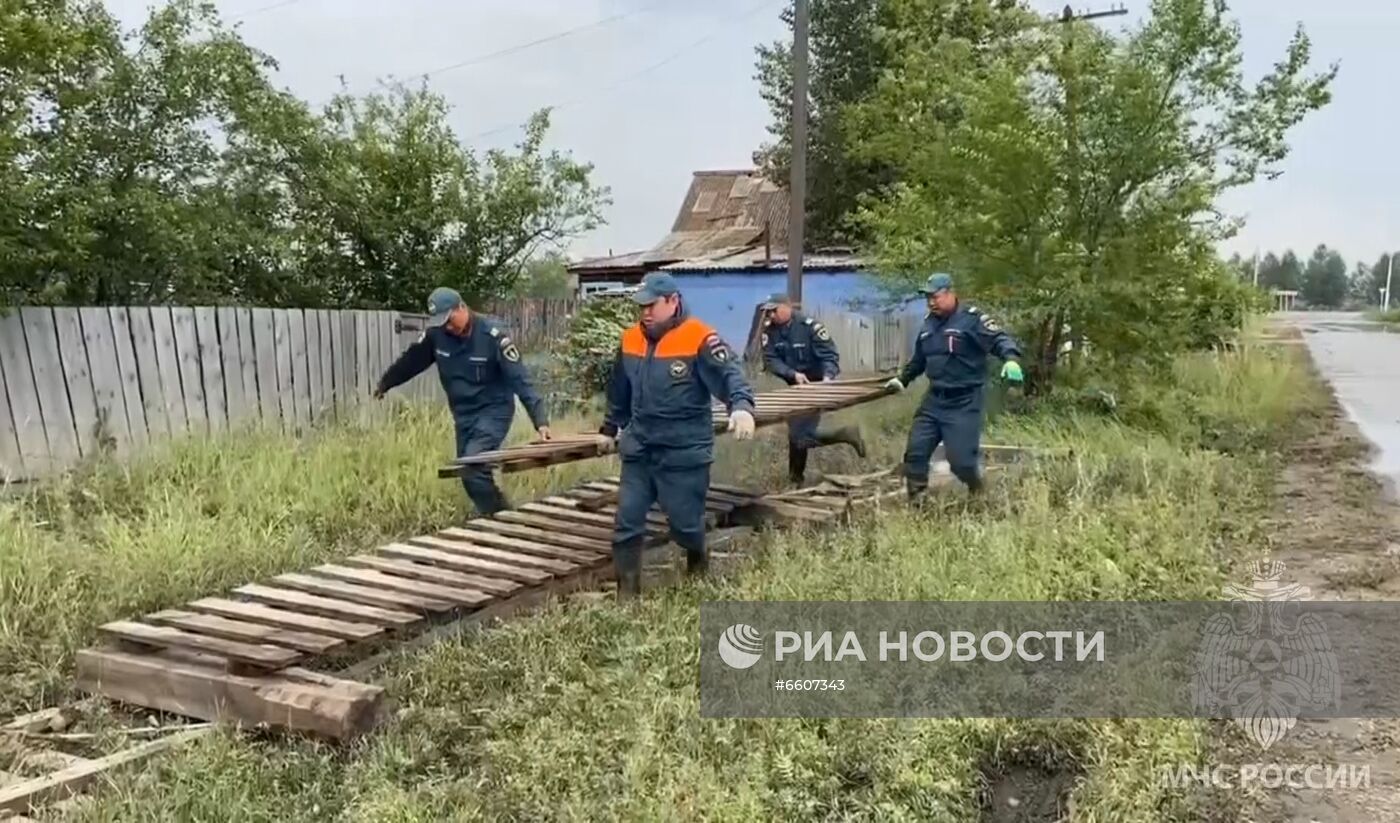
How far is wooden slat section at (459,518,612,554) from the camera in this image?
555cm

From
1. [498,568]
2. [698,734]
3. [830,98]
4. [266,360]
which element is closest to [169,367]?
[266,360]

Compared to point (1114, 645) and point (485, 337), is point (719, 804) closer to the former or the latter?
point (1114, 645)

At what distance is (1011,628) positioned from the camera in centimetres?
443

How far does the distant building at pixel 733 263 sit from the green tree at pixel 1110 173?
9.89 feet

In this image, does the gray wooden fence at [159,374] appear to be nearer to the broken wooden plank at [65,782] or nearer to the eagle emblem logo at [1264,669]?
the broken wooden plank at [65,782]

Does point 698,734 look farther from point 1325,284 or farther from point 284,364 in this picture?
point 1325,284

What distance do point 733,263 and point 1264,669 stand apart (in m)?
16.3

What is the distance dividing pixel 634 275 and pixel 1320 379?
1278cm

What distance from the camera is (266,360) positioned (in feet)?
28.8

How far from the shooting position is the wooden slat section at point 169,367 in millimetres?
7875

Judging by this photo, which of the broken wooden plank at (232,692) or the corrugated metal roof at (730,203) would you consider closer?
the broken wooden plank at (232,692)

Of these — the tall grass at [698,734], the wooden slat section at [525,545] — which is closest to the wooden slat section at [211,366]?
the wooden slat section at [525,545]

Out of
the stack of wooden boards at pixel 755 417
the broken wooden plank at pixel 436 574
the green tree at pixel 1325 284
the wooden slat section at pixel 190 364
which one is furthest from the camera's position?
the green tree at pixel 1325 284

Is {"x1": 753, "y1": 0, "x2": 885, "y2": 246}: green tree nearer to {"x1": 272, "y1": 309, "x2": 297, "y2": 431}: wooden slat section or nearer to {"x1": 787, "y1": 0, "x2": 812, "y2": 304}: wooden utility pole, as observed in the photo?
{"x1": 787, "y1": 0, "x2": 812, "y2": 304}: wooden utility pole
